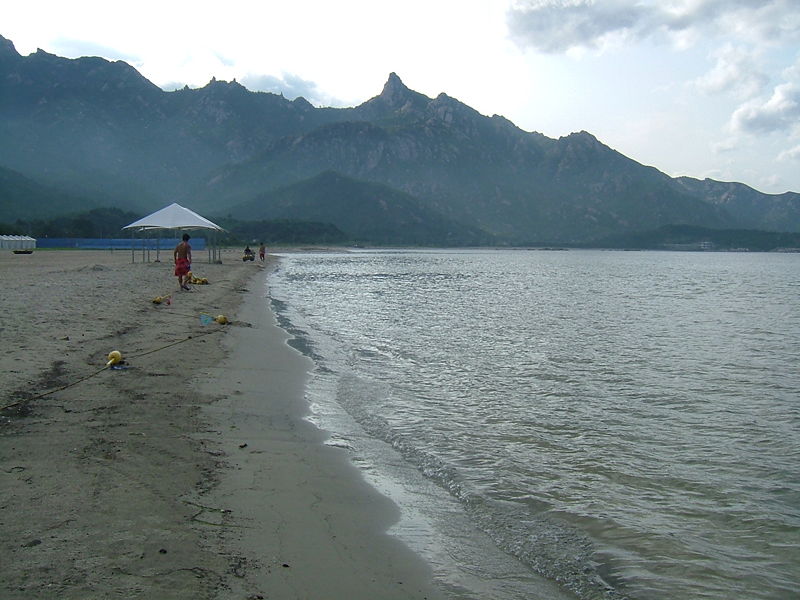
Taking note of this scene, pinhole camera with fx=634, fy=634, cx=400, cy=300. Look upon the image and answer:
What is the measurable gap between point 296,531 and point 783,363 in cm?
1325

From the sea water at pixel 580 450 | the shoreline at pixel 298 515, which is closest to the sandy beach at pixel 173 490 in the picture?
the shoreline at pixel 298 515

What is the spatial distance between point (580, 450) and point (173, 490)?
4684mm

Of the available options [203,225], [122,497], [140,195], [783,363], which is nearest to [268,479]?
[122,497]

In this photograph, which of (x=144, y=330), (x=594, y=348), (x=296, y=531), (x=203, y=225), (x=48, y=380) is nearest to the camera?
(x=296, y=531)

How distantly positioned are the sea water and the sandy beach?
0.58m

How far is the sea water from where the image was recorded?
190 inches

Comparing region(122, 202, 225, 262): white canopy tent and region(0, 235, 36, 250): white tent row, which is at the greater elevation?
region(122, 202, 225, 262): white canopy tent

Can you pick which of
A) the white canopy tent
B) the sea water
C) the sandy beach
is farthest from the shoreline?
the white canopy tent

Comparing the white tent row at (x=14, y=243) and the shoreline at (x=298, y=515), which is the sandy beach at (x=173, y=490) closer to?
the shoreline at (x=298, y=515)

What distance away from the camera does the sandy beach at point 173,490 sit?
3.83m

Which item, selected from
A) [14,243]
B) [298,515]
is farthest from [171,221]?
[14,243]

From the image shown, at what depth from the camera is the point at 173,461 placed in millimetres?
5766

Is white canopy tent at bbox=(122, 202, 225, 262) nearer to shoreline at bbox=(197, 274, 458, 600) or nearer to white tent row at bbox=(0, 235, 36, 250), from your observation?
shoreline at bbox=(197, 274, 458, 600)

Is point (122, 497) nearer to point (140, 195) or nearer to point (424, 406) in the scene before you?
point (424, 406)
